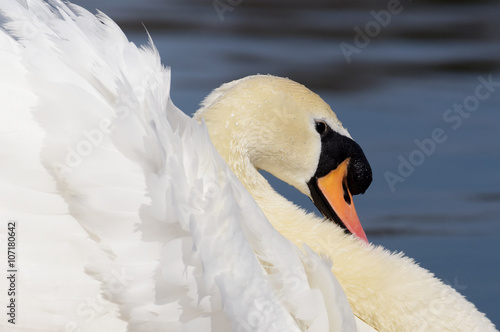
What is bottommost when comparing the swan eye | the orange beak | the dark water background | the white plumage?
the white plumage

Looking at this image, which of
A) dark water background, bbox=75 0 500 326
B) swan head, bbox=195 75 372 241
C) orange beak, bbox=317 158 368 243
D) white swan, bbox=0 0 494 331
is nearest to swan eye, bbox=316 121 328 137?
swan head, bbox=195 75 372 241

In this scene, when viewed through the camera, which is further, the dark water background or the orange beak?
the dark water background

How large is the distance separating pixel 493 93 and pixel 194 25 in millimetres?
2447

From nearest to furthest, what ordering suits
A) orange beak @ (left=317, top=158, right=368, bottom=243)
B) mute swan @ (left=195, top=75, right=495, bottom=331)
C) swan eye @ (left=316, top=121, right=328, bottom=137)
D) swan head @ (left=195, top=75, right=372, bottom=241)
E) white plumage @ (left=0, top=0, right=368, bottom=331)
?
1. white plumage @ (left=0, top=0, right=368, bottom=331)
2. mute swan @ (left=195, top=75, right=495, bottom=331)
3. swan head @ (left=195, top=75, right=372, bottom=241)
4. swan eye @ (left=316, top=121, right=328, bottom=137)
5. orange beak @ (left=317, top=158, right=368, bottom=243)

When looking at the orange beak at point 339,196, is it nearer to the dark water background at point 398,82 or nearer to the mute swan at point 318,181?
the mute swan at point 318,181

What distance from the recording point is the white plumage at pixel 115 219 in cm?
231

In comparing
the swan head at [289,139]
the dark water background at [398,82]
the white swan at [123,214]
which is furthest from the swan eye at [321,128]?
the dark water background at [398,82]

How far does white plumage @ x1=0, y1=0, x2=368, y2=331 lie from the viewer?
7.59 ft

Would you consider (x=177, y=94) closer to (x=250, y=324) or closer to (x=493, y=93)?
(x=493, y=93)

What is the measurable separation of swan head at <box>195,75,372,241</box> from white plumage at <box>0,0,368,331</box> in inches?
29.5

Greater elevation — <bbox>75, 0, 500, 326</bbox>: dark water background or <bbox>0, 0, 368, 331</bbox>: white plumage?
<bbox>75, 0, 500, 326</bbox>: dark water background

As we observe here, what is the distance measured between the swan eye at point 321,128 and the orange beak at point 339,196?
0.46ft

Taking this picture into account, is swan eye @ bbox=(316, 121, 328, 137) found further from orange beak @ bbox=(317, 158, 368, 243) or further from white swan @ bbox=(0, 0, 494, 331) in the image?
white swan @ bbox=(0, 0, 494, 331)

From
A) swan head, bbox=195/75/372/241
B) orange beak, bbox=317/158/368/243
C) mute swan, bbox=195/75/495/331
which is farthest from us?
orange beak, bbox=317/158/368/243
